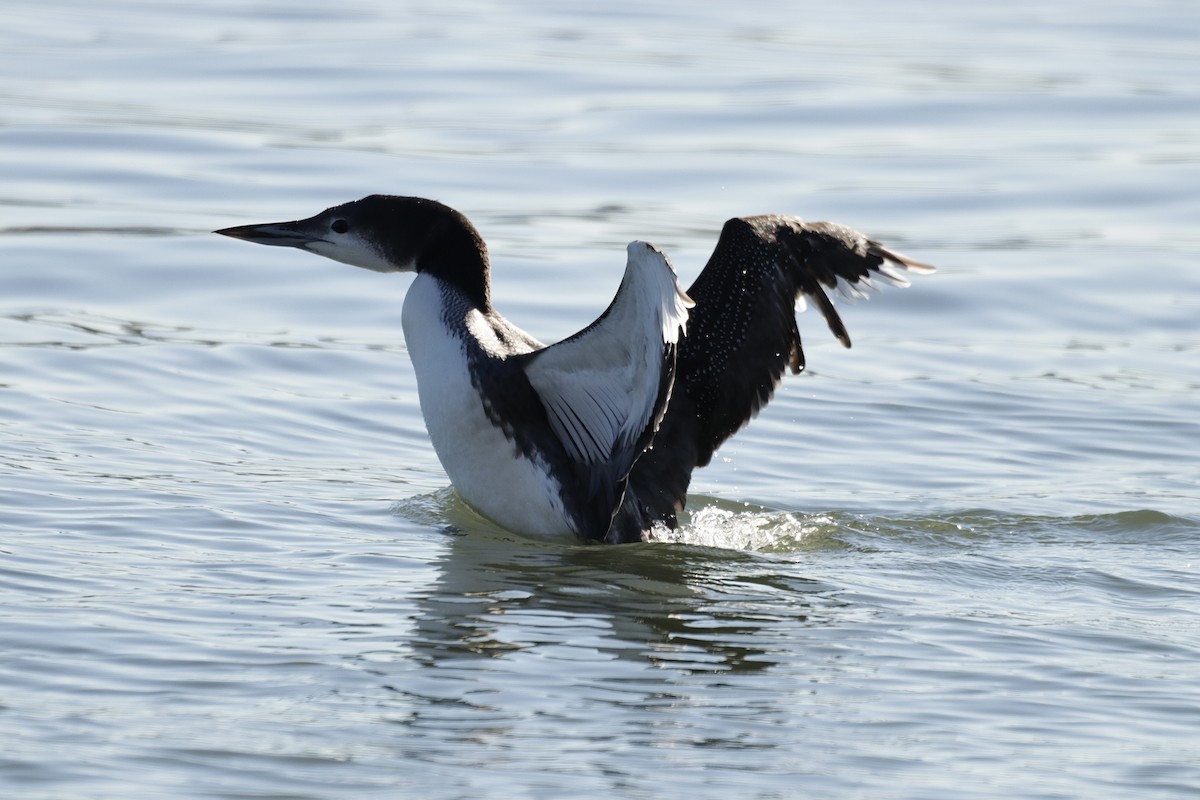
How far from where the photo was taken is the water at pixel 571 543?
4414 millimetres

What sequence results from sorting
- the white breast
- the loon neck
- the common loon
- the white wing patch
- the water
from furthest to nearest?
the loon neck, the white breast, the common loon, the white wing patch, the water

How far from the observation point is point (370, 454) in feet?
25.1

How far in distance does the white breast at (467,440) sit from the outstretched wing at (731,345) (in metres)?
0.39

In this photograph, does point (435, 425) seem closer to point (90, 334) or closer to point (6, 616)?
point (6, 616)

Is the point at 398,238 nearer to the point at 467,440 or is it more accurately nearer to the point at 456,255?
the point at 456,255

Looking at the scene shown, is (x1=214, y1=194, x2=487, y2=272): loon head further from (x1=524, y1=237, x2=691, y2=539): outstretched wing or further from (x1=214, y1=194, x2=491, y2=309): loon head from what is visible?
(x1=524, y1=237, x2=691, y2=539): outstretched wing

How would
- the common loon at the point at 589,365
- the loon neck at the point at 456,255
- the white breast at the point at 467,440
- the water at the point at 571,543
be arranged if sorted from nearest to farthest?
1. the water at the point at 571,543
2. the common loon at the point at 589,365
3. the white breast at the point at 467,440
4. the loon neck at the point at 456,255

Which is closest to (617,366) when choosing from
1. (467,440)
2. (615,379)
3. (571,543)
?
(615,379)

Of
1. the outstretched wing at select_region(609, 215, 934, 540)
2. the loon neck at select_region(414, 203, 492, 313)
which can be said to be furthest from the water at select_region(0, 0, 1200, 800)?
the loon neck at select_region(414, 203, 492, 313)

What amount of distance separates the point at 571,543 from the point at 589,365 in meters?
0.77

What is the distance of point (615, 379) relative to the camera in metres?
6.00

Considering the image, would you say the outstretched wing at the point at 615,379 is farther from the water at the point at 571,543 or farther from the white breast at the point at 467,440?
the water at the point at 571,543

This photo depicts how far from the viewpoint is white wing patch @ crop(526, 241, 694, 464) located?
214 inches

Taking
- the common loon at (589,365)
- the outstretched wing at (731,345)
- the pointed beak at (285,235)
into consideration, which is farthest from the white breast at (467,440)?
the pointed beak at (285,235)
